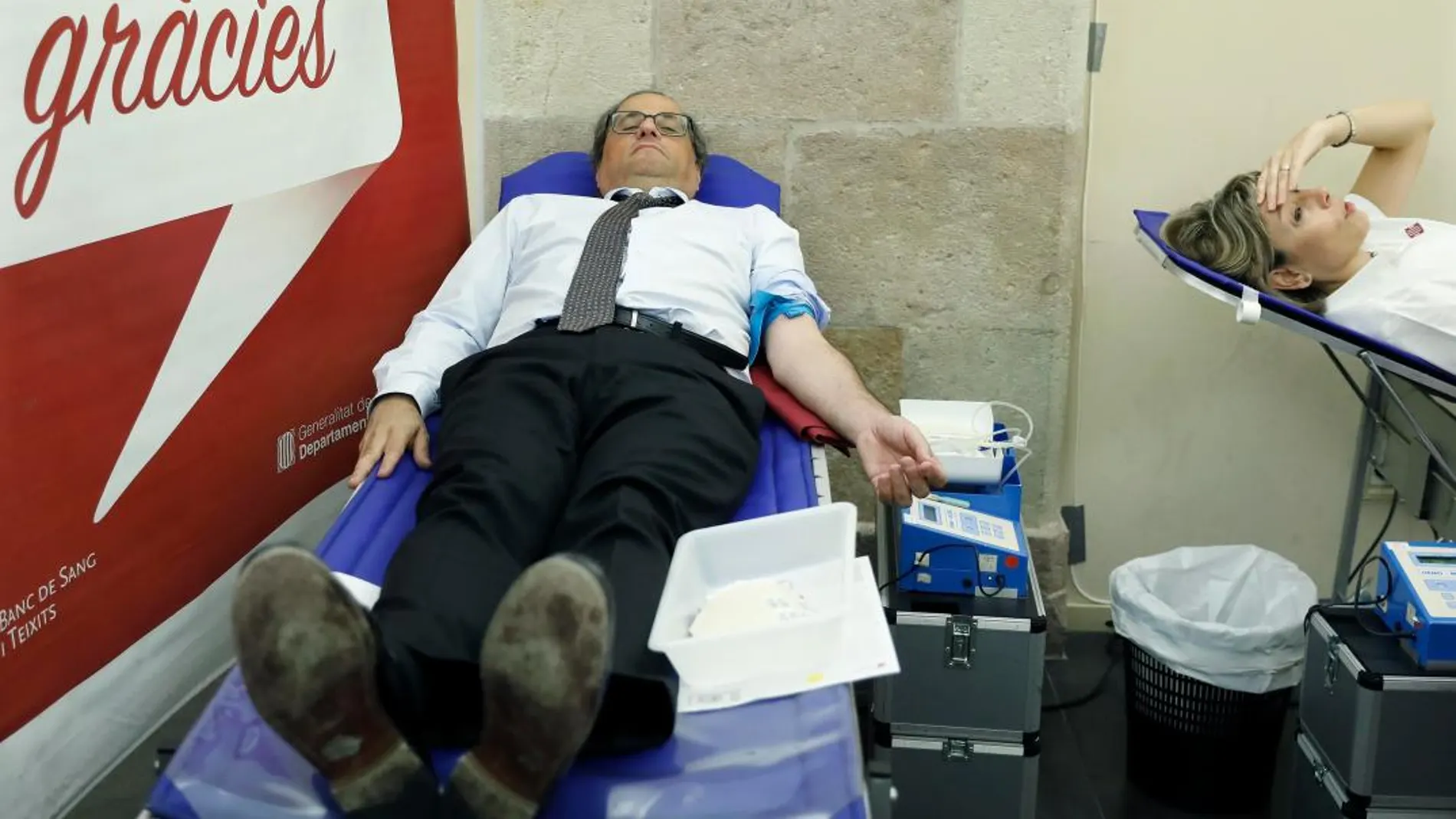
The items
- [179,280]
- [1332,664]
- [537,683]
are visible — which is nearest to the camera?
[537,683]

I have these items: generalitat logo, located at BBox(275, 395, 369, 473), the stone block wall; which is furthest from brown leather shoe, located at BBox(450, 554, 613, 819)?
the stone block wall

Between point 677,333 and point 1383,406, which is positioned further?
point 1383,406

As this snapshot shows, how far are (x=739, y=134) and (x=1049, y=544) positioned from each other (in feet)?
3.62

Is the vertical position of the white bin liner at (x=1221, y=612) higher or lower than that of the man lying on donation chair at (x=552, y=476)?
lower

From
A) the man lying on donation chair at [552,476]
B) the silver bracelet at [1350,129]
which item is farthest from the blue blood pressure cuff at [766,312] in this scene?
the silver bracelet at [1350,129]

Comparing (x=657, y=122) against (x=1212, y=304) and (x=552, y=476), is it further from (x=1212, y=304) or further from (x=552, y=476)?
(x=1212, y=304)

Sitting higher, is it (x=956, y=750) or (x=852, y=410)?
(x=852, y=410)

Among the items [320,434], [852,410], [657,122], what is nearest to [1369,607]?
[852,410]

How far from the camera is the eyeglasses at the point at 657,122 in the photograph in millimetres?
2416

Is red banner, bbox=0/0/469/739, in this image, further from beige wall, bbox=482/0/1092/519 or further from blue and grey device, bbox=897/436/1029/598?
blue and grey device, bbox=897/436/1029/598

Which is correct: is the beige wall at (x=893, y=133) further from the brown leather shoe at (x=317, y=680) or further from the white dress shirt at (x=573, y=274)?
the brown leather shoe at (x=317, y=680)

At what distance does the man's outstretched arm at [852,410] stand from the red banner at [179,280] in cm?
78

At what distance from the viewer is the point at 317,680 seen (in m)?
1.14

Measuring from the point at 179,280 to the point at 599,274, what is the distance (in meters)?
0.68
